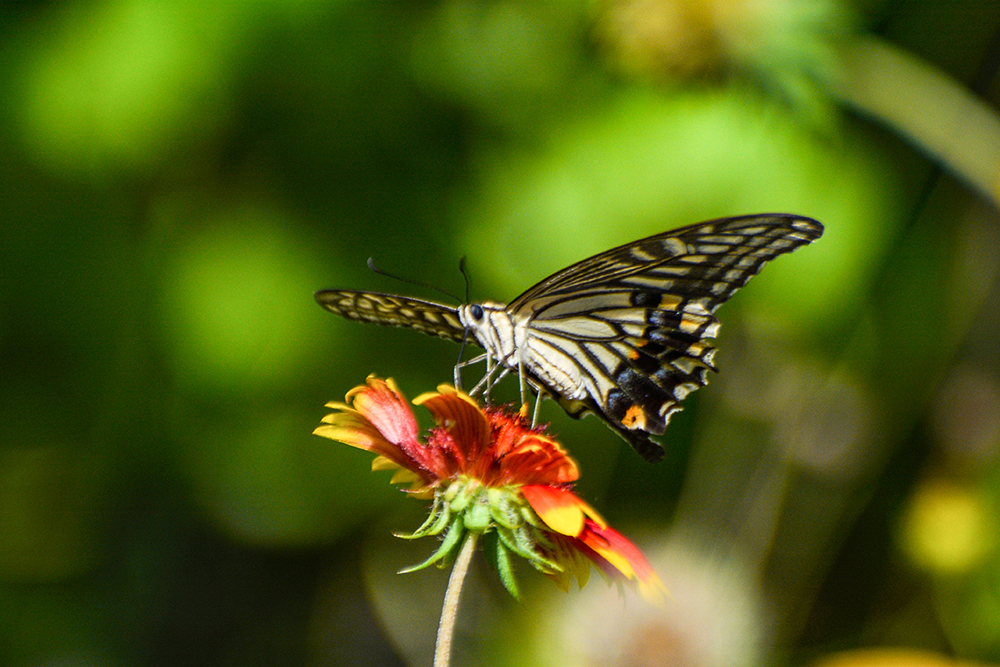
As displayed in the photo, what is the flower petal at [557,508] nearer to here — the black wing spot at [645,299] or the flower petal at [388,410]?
the flower petal at [388,410]

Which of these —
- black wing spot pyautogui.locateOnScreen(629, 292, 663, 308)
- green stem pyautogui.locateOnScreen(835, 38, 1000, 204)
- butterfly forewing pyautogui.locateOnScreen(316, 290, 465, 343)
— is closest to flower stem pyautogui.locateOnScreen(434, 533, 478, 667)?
butterfly forewing pyautogui.locateOnScreen(316, 290, 465, 343)

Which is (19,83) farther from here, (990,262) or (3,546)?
(990,262)

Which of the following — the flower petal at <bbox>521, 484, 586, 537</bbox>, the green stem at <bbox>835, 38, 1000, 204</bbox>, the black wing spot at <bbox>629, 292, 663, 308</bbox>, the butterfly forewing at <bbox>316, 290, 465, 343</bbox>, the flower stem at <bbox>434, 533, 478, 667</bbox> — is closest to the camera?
the flower stem at <bbox>434, 533, 478, 667</bbox>

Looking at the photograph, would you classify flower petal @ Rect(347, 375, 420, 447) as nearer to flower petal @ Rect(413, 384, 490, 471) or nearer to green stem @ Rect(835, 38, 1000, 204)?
flower petal @ Rect(413, 384, 490, 471)

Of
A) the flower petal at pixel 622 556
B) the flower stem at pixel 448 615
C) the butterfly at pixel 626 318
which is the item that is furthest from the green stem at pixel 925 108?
the flower stem at pixel 448 615

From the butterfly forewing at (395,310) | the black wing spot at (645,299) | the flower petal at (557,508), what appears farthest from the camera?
the black wing spot at (645,299)

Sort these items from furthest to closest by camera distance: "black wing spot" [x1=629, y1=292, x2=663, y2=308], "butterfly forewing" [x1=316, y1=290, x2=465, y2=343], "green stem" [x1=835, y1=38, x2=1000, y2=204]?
"green stem" [x1=835, y1=38, x2=1000, y2=204], "black wing spot" [x1=629, y1=292, x2=663, y2=308], "butterfly forewing" [x1=316, y1=290, x2=465, y2=343]

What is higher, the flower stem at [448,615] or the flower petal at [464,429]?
the flower petal at [464,429]

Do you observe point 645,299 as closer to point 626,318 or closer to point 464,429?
point 626,318
